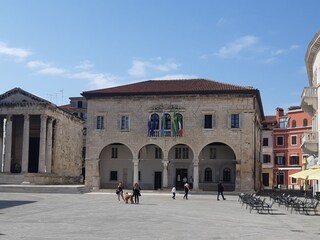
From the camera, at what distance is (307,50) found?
3503cm

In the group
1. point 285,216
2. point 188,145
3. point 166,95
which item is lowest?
point 285,216

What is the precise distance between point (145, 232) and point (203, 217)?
606 centimetres

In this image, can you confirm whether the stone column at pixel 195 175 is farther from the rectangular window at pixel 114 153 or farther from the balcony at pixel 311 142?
the balcony at pixel 311 142

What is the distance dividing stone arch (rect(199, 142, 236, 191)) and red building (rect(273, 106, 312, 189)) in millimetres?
23083

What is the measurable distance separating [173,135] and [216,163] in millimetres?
6030

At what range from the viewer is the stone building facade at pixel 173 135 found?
4356cm

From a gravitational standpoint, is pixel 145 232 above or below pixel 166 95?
below

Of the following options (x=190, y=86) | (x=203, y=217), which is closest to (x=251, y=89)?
(x=190, y=86)

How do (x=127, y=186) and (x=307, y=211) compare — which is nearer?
(x=307, y=211)

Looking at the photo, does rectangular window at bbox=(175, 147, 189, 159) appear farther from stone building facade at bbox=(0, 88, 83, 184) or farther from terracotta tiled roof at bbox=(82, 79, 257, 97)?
stone building facade at bbox=(0, 88, 83, 184)

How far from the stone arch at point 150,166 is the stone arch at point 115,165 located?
123cm

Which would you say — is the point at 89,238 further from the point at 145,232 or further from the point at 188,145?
the point at 188,145

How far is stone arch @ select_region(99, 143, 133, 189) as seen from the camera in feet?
158

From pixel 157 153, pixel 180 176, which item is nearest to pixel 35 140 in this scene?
pixel 157 153
